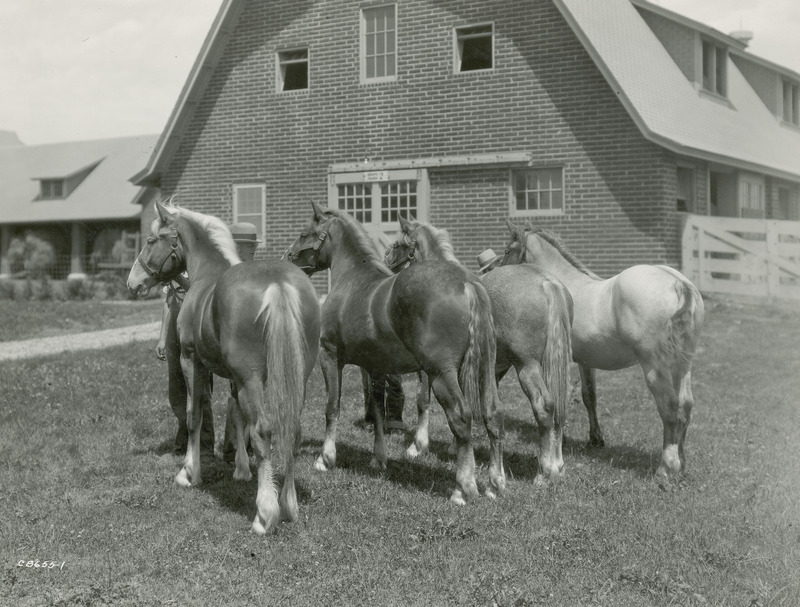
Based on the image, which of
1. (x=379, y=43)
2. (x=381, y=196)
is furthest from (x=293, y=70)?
(x=381, y=196)

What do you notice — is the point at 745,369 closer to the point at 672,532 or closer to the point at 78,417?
the point at 672,532

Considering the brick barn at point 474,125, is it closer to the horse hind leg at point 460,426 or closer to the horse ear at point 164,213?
the horse ear at point 164,213

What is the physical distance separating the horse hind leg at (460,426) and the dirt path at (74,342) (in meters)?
9.23

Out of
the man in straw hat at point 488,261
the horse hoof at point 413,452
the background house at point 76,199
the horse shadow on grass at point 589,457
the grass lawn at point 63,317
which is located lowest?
the horse shadow on grass at point 589,457

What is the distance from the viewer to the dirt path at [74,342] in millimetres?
13906

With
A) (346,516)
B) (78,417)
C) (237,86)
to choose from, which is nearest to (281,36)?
(237,86)

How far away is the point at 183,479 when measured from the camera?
6.67 m

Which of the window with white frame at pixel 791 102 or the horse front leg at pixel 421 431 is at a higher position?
the window with white frame at pixel 791 102

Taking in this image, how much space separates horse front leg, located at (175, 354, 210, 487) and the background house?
86.7ft

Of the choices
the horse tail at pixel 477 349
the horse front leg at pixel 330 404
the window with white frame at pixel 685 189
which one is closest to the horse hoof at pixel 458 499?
the horse tail at pixel 477 349

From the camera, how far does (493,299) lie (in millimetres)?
6934

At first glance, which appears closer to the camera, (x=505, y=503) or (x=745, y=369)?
(x=505, y=503)

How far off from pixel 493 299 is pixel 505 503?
1.75m

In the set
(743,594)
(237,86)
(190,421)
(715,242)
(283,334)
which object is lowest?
(743,594)
